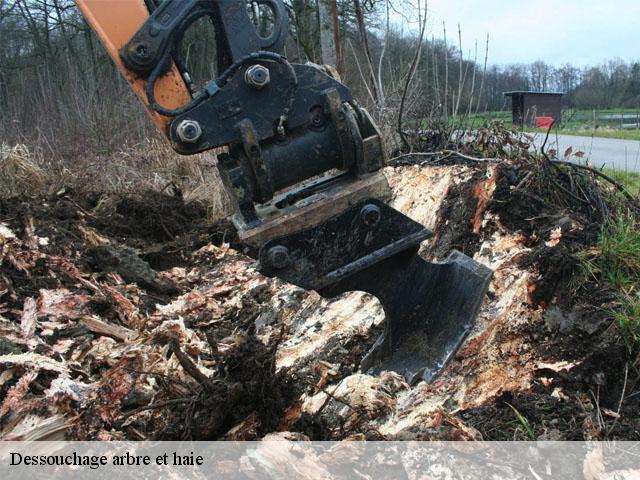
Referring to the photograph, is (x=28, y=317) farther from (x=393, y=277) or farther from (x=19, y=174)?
(x=19, y=174)

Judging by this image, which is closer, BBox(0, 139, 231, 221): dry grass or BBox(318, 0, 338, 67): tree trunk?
BBox(0, 139, 231, 221): dry grass

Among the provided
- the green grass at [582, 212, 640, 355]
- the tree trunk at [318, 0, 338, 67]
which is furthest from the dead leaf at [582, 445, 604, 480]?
the tree trunk at [318, 0, 338, 67]

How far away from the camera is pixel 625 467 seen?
1.77m

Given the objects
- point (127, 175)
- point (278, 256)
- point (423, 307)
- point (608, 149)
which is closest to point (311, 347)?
point (423, 307)

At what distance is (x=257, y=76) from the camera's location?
222 centimetres

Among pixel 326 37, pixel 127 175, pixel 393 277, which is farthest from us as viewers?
pixel 326 37

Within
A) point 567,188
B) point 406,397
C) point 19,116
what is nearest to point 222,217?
point 567,188

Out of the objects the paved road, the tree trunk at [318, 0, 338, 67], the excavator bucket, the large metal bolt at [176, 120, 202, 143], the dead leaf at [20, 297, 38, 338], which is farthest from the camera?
the tree trunk at [318, 0, 338, 67]

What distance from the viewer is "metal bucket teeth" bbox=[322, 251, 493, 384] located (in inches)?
100

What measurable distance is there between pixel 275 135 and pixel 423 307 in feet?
3.38

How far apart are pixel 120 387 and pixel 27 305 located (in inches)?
49.6

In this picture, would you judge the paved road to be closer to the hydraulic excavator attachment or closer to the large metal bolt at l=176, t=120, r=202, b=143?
the hydraulic excavator attachment

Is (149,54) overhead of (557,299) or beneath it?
overhead

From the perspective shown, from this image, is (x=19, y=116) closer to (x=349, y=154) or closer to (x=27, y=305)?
(x=27, y=305)
